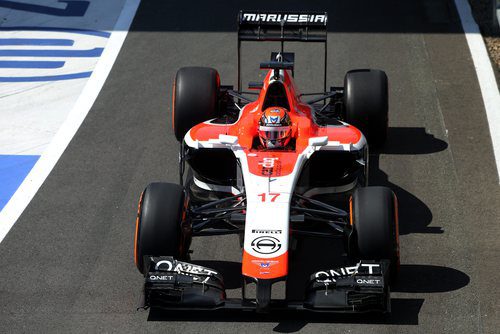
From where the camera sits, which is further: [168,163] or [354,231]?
[168,163]

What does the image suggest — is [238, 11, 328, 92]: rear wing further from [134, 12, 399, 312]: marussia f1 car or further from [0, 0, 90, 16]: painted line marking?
[0, 0, 90, 16]: painted line marking

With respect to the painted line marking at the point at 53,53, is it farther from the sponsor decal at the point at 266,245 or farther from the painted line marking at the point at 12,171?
the sponsor decal at the point at 266,245

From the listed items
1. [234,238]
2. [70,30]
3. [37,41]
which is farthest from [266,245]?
[70,30]

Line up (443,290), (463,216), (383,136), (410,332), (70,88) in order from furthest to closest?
1. (70,88)
2. (383,136)
3. (463,216)
4. (443,290)
5. (410,332)

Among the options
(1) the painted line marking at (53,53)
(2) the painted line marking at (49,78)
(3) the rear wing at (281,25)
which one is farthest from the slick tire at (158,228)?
(1) the painted line marking at (53,53)

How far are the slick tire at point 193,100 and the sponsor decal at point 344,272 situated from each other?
3859mm

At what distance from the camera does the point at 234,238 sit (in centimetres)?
1262

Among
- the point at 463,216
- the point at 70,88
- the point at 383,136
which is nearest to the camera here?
the point at 463,216

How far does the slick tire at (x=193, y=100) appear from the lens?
14086mm

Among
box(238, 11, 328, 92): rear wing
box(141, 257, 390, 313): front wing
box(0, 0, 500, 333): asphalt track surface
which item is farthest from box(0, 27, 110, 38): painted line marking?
box(141, 257, 390, 313): front wing

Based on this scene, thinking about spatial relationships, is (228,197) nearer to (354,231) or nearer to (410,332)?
(354,231)

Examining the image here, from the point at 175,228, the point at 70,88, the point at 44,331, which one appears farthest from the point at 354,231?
the point at 70,88

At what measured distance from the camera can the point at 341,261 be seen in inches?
477

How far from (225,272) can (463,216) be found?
10.1 feet
